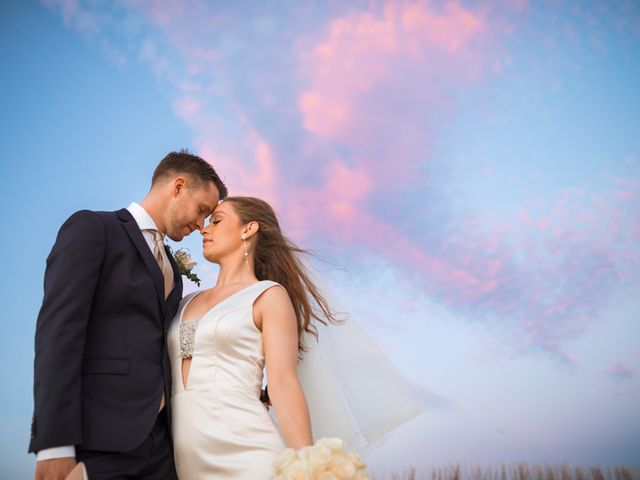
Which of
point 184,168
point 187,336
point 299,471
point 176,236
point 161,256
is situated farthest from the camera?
point 184,168

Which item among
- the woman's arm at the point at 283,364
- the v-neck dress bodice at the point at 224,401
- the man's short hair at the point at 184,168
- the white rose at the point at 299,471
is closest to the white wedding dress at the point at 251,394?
the v-neck dress bodice at the point at 224,401

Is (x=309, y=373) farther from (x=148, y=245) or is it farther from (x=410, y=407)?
(x=148, y=245)

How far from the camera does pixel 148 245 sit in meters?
3.96

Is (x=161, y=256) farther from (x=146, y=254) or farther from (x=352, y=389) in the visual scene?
(x=352, y=389)

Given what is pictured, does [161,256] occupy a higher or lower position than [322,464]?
higher

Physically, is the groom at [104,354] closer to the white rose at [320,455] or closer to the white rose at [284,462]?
the white rose at [284,462]

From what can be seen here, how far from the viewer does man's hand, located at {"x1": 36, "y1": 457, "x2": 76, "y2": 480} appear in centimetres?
285

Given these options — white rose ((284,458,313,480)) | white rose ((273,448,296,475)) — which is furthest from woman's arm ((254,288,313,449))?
white rose ((284,458,313,480))

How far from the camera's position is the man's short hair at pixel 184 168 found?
14.7 ft

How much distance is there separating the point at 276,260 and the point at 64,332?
194cm

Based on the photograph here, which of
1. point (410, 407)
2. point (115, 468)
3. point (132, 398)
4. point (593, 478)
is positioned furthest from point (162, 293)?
point (593, 478)

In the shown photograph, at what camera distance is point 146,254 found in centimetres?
379

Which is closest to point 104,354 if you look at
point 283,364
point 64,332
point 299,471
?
point 64,332

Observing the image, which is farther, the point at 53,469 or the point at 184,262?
the point at 184,262
